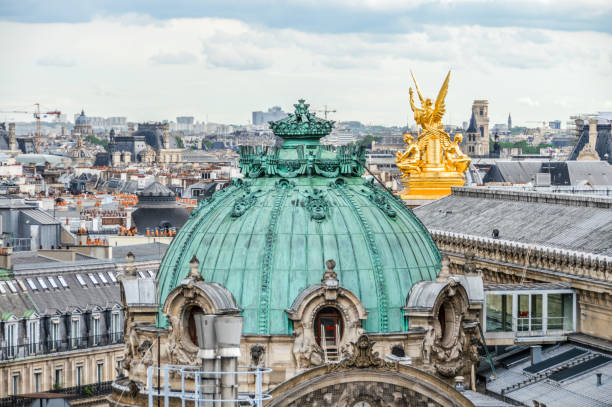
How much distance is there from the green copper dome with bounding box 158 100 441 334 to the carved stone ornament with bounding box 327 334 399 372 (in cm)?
195

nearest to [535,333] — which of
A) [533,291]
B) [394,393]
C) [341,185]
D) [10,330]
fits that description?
[533,291]

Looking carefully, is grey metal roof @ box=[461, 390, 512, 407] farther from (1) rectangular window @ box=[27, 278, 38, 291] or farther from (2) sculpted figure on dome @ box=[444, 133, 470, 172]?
(2) sculpted figure on dome @ box=[444, 133, 470, 172]

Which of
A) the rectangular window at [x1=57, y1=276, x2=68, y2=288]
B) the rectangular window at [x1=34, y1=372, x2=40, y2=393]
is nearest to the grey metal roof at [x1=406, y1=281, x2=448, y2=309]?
the rectangular window at [x1=34, y1=372, x2=40, y2=393]

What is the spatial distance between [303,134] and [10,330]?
3874 cm

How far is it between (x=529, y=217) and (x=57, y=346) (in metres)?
24.3

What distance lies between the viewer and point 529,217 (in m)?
72.1

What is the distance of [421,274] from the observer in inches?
1640

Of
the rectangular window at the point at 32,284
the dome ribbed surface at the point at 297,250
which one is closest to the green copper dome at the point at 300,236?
the dome ribbed surface at the point at 297,250

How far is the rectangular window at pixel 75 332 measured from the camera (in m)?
82.6

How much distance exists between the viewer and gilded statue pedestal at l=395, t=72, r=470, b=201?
9250cm

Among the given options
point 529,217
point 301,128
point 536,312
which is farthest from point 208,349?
point 529,217

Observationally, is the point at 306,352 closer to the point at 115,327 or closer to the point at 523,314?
the point at 523,314

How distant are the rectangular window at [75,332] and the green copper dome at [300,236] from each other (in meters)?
39.6

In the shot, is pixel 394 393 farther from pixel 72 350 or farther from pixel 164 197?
pixel 164 197
